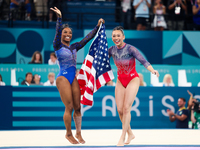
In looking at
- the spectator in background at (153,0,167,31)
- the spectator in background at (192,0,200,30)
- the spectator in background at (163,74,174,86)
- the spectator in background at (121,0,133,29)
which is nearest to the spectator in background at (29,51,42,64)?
the spectator in background at (121,0,133,29)

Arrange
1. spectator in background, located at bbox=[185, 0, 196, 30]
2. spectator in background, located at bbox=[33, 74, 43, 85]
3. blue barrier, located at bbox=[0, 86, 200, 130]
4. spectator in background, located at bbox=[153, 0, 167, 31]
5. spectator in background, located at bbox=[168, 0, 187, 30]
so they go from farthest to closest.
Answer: spectator in background, located at bbox=[185, 0, 196, 30], spectator in background, located at bbox=[168, 0, 187, 30], spectator in background, located at bbox=[153, 0, 167, 31], spectator in background, located at bbox=[33, 74, 43, 85], blue barrier, located at bbox=[0, 86, 200, 130]

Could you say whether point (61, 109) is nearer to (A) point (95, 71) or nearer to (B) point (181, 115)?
(A) point (95, 71)

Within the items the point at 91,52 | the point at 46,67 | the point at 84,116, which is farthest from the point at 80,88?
the point at 46,67

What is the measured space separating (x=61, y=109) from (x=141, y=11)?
4.37 m

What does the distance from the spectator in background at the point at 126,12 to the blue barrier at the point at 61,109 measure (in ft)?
11.1

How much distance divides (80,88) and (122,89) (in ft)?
2.76

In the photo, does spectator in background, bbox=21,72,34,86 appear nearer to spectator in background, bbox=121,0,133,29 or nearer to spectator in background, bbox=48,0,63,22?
spectator in background, bbox=48,0,63,22

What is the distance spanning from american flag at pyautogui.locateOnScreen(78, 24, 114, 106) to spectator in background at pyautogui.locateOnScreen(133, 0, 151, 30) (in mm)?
4834

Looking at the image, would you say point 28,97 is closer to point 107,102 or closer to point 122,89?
point 107,102

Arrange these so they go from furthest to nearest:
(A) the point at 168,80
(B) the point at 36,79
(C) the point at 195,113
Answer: (A) the point at 168,80
(B) the point at 36,79
(C) the point at 195,113

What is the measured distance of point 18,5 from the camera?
427 inches

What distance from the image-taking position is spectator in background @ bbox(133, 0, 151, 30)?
10367mm

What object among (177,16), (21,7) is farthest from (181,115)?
(21,7)

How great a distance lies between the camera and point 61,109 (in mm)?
8094
